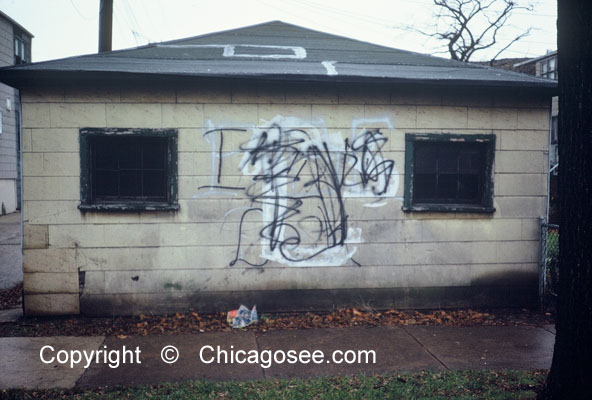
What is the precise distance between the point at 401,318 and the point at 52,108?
17.2ft

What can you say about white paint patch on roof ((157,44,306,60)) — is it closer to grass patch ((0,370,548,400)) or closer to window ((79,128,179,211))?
window ((79,128,179,211))

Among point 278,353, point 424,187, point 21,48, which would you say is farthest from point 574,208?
point 21,48

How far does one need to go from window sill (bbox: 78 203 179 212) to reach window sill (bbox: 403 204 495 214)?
10.4 feet

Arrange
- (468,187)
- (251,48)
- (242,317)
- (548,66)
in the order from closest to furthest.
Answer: (242,317) → (468,187) → (251,48) → (548,66)

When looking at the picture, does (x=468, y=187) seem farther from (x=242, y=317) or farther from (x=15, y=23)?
(x=15, y=23)

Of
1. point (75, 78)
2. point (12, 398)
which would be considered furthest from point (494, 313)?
point (75, 78)

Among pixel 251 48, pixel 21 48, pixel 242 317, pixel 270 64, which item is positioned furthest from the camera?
pixel 21 48

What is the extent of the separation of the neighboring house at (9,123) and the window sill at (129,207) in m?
17.7

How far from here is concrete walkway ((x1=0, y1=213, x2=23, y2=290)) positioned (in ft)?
30.1

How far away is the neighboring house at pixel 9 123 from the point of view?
21.1 meters

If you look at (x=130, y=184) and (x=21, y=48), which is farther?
(x=21, y=48)

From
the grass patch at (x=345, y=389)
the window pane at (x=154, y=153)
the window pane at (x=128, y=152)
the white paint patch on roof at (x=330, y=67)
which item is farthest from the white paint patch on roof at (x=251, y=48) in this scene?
the grass patch at (x=345, y=389)

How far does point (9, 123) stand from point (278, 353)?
21.5 meters

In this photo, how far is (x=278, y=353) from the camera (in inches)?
204
